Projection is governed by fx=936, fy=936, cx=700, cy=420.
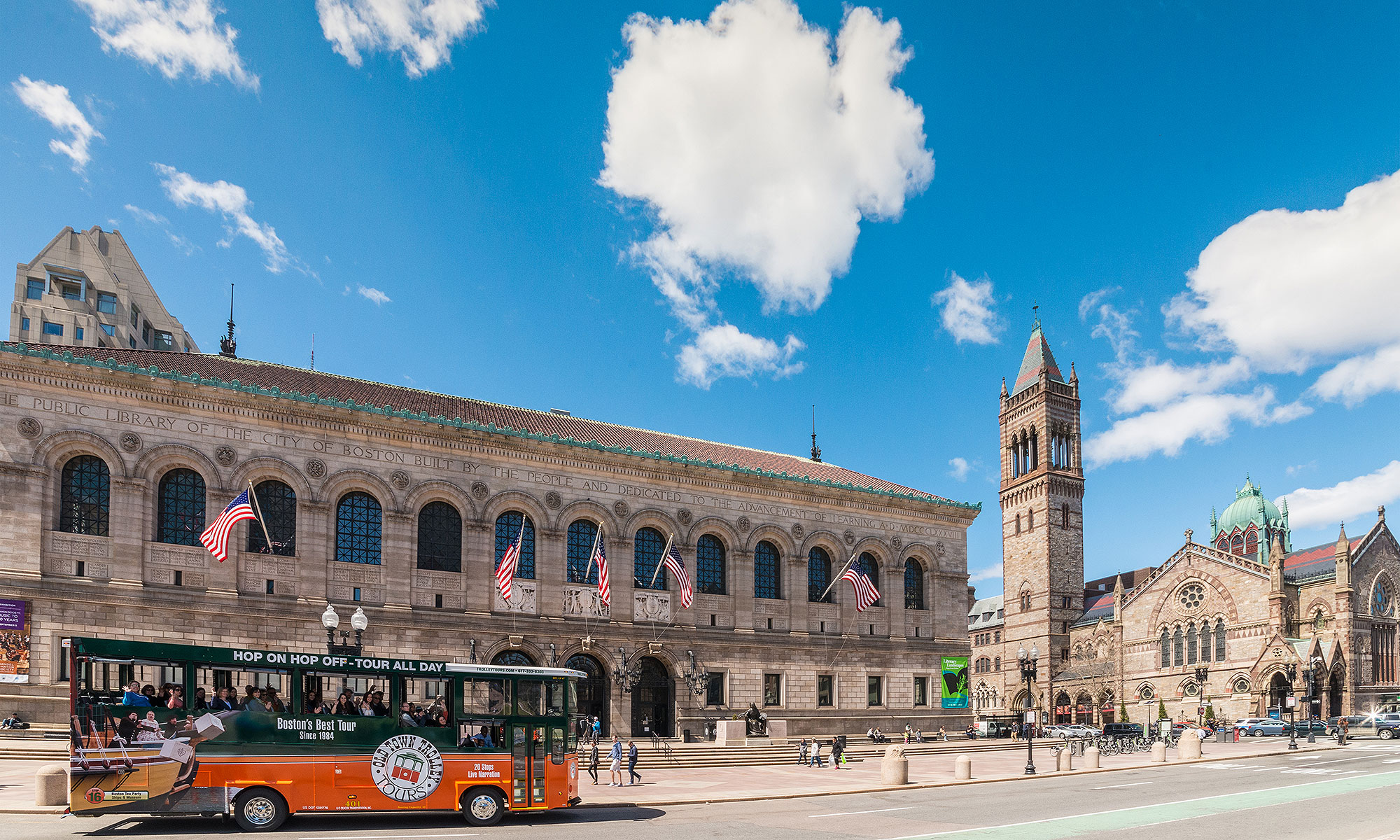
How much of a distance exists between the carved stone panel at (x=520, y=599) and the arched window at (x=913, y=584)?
68.5 ft

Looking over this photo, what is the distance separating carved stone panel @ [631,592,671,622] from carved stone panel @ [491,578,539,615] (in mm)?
4722

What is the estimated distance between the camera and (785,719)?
4503 centimetres

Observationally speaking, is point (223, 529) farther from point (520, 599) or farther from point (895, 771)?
point (895, 771)

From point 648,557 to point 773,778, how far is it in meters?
14.6

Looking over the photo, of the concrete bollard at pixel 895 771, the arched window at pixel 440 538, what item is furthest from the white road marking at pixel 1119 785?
the arched window at pixel 440 538

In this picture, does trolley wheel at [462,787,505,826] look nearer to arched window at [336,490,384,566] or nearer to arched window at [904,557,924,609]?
arched window at [336,490,384,566]

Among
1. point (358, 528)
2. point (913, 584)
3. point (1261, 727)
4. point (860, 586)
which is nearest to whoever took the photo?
point (358, 528)

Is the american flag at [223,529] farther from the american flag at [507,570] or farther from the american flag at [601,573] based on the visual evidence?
the american flag at [601,573]

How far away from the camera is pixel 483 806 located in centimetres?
1911

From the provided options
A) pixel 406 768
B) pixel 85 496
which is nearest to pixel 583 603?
pixel 85 496

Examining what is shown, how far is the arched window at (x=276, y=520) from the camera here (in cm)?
3600

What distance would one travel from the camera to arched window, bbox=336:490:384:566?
37438mm

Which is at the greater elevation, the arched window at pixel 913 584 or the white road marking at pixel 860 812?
the arched window at pixel 913 584

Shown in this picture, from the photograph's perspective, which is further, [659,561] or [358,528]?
[659,561]
